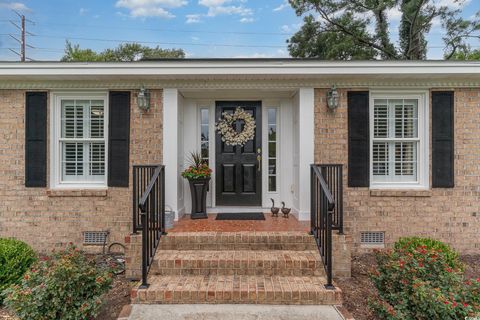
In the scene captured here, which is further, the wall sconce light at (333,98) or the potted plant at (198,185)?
the potted plant at (198,185)

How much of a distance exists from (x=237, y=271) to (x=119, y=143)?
2.61 m

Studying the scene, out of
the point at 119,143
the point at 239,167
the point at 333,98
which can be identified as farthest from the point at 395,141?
the point at 119,143

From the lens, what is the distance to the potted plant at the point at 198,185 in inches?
175

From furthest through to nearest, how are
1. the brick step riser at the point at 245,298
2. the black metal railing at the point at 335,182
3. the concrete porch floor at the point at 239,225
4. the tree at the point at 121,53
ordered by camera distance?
1. the tree at the point at 121,53
2. the concrete porch floor at the point at 239,225
3. the black metal railing at the point at 335,182
4. the brick step riser at the point at 245,298

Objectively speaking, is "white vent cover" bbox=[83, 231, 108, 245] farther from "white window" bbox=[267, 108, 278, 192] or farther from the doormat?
"white window" bbox=[267, 108, 278, 192]

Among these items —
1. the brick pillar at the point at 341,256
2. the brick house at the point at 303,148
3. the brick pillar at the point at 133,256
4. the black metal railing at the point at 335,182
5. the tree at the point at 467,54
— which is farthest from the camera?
the tree at the point at 467,54

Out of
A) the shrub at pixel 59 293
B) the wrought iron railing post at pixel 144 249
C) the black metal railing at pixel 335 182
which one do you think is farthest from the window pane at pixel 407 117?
the shrub at pixel 59 293

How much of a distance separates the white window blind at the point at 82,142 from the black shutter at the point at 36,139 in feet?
0.78

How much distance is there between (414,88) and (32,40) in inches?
969

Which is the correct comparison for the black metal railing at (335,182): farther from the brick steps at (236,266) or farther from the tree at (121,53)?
the tree at (121,53)

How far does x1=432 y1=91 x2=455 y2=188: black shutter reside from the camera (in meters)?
4.37

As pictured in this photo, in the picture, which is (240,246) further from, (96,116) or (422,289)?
(96,116)

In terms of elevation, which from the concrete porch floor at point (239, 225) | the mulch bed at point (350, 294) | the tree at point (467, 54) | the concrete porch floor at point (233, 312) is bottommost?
the mulch bed at point (350, 294)

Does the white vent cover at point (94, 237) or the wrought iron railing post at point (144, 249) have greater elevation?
the wrought iron railing post at point (144, 249)
